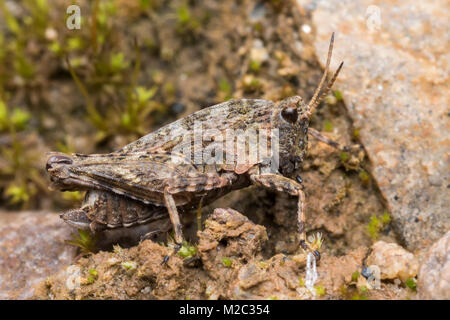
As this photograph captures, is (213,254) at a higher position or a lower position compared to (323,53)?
lower

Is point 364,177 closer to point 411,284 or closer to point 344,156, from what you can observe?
point 344,156

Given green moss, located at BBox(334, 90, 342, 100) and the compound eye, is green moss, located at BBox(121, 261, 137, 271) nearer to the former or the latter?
the compound eye

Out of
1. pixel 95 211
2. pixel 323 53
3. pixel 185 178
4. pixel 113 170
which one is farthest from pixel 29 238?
pixel 323 53

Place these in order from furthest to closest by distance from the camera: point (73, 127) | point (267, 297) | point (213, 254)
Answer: point (73, 127)
point (213, 254)
point (267, 297)

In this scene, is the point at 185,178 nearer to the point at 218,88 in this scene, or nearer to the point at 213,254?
the point at 213,254

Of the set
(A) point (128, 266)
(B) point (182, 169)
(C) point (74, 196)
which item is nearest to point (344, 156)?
(B) point (182, 169)

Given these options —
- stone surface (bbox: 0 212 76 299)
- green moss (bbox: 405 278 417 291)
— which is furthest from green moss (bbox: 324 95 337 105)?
stone surface (bbox: 0 212 76 299)
